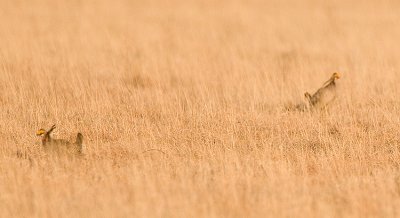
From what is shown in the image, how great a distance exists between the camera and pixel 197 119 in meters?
9.93

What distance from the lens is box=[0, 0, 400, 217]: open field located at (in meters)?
7.06

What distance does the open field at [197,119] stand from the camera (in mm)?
7059

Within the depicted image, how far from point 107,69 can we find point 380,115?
5.38 metres

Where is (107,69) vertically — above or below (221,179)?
above

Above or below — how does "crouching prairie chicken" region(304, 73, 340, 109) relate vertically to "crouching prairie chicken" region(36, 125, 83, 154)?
above

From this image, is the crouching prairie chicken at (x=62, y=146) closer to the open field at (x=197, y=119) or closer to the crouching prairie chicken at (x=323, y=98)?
the open field at (x=197, y=119)

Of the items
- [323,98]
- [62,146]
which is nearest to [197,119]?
[323,98]

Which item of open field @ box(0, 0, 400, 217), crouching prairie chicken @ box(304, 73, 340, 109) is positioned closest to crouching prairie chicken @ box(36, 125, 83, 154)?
open field @ box(0, 0, 400, 217)

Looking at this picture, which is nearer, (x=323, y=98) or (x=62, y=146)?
(x=62, y=146)

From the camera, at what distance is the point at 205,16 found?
21.1 metres

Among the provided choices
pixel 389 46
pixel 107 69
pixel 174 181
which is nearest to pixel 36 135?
pixel 174 181

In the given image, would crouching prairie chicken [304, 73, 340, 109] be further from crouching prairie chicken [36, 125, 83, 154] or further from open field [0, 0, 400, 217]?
crouching prairie chicken [36, 125, 83, 154]

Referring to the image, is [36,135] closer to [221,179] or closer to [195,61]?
[221,179]

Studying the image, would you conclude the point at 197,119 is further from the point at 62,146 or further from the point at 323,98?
the point at 62,146
